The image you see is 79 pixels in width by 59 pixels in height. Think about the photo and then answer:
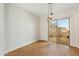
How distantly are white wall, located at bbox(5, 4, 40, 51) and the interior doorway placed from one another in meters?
1.14

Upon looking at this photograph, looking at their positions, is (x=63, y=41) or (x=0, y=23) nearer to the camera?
(x=0, y=23)

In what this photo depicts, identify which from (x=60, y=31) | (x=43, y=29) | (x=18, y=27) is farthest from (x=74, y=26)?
(x=18, y=27)

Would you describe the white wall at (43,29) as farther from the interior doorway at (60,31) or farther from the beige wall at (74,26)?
the beige wall at (74,26)

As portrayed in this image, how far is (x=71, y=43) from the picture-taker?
600 centimetres

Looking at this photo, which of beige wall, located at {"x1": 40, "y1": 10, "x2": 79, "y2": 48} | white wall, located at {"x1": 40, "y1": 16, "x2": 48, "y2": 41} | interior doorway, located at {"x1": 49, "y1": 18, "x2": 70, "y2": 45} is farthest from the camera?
white wall, located at {"x1": 40, "y1": 16, "x2": 48, "y2": 41}

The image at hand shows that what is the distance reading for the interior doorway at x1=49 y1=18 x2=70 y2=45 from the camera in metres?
6.32

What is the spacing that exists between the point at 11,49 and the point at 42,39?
3523mm

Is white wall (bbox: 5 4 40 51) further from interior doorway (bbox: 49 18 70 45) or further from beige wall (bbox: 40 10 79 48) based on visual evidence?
beige wall (bbox: 40 10 79 48)

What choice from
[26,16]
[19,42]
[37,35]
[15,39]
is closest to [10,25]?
[15,39]

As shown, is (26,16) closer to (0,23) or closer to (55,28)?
(55,28)

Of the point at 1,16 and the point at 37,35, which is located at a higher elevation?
the point at 1,16

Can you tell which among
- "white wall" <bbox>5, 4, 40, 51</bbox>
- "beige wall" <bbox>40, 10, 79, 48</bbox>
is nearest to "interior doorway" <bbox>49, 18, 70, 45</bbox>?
"beige wall" <bbox>40, 10, 79, 48</bbox>

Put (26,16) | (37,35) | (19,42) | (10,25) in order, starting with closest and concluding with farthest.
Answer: (10,25) < (19,42) < (26,16) < (37,35)

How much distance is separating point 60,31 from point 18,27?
2.99 meters
